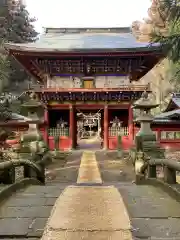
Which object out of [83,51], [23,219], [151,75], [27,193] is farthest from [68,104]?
[151,75]

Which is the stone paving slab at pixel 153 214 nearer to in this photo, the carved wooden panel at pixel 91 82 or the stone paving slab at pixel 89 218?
the stone paving slab at pixel 89 218

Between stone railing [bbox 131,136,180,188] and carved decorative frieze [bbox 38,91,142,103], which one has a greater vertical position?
carved decorative frieze [bbox 38,91,142,103]

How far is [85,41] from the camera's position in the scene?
24.8 m

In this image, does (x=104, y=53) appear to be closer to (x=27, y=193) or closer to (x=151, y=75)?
(x=27, y=193)

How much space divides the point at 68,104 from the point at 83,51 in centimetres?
390

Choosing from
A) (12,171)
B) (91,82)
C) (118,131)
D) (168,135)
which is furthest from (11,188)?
(168,135)

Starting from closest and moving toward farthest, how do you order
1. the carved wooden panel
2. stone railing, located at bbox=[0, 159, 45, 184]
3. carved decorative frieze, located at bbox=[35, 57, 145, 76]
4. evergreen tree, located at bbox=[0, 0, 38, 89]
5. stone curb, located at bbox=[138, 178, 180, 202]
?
stone curb, located at bbox=[138, 178, 180, 202] → stone railing, located at bbox=[0, 159, 45, 184] → carved decorative frieze, located at bbox=[35, 57, 145, 76] → the carved wooden panel → evergreen tree, located at bbox=[0, 0, 38, 89]

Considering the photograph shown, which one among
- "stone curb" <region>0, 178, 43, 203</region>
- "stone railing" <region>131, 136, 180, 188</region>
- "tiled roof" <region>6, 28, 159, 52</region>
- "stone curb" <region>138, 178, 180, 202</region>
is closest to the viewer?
"stone curb" <region>138, 178, 180, 202</region>

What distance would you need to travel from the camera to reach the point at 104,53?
21.5 metres

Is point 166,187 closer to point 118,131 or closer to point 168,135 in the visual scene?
point 118,131

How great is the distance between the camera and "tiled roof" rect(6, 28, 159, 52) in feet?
70.9

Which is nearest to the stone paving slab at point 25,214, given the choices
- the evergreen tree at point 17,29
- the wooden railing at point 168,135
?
the wooden railing at point 168,135

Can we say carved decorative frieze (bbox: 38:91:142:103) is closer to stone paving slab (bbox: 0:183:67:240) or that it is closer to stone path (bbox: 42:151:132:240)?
stone paving slab (bbox: 0:183:67:240)

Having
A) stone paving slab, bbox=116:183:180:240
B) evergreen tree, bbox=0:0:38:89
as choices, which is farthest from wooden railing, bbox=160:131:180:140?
evergreen tree, bbox=0:0:38:89
